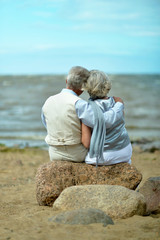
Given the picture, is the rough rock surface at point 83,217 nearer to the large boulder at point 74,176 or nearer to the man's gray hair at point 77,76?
the large boulder at point 74,176

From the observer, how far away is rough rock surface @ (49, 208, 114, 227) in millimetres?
3501

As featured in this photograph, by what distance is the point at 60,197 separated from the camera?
3994 millimetres

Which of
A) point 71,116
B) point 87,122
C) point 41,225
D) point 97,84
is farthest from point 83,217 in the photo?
point 97,84

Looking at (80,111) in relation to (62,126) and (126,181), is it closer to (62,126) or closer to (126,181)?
(62,126)

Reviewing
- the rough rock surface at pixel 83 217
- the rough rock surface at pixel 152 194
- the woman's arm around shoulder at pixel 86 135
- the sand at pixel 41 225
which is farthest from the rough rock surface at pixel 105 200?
the woman's arm around shoulder at pixel 86 135

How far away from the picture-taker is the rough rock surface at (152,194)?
4.29 metres

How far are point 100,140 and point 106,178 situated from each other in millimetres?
606

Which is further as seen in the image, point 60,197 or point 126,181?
point 126,181

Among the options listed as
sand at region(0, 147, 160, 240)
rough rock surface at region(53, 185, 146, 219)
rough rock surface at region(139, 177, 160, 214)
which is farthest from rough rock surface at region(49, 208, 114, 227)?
rough rock surface at region(139, 177, 160, 214)

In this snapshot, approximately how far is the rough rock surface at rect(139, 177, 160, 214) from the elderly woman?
494 mm

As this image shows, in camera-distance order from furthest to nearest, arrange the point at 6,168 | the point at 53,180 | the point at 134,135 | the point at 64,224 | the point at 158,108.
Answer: the point at 158,108 → the point at 134,135 → the point at 6,168 → the point at 53,180 → the point at 64,224

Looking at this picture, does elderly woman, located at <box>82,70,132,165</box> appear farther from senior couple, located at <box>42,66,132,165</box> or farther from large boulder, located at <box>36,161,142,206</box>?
large boulder, located at <box>36,161,142,206</box>

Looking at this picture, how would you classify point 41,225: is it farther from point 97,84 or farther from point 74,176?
point 97,84

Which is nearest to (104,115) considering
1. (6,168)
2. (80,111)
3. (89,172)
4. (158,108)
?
(80,111)
